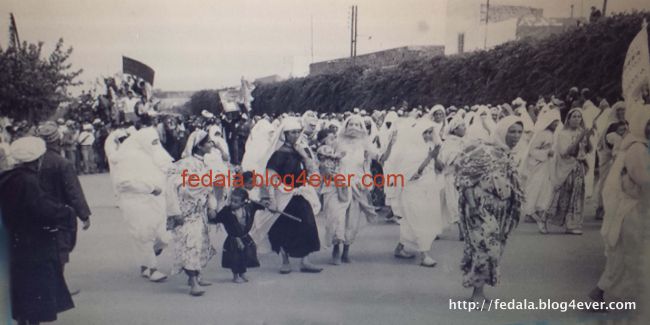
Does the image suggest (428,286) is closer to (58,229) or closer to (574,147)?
(574,147)

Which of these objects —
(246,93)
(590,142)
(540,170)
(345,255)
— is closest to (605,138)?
(590,142)

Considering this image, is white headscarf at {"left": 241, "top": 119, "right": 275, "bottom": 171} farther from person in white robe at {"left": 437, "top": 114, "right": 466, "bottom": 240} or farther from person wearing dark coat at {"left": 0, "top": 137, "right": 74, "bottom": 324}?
person in white robe at {"left": 437, "top": 114, "right": 466, "bottom": 240}

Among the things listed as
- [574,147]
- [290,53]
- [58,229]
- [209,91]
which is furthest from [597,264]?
[58,229]

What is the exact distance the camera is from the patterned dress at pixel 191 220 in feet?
12.8

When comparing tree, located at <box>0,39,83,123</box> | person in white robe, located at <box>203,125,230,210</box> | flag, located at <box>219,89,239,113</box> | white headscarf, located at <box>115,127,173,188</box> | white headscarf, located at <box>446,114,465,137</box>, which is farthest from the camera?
white headscarf, located at <box>446,114,465,137</box>

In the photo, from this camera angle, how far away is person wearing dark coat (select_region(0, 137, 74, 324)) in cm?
358

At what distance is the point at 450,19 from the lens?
14.7 feet

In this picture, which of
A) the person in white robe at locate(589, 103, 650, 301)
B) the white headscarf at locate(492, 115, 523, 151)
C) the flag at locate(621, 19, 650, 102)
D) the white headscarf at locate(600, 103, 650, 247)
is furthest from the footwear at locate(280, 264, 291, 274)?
the flag at locate(621, 19, 650, 102)

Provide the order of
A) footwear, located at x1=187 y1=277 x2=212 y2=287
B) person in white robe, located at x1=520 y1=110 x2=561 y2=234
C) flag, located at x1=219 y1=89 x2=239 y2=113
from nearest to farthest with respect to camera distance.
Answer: footwear, located at x1=187 y1=277 x2=212 y2=287 → flag, located at x1=219 y1=89 x2=239 y2=113 → person in white robe, located at x1=520 y1=110 x2=561 y2=234

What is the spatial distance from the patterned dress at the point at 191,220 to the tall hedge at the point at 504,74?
105cm

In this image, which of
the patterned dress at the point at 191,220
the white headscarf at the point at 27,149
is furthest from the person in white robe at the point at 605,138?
the white headscarf at the point at 27,149

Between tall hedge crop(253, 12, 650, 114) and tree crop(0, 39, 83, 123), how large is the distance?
173 centimetres

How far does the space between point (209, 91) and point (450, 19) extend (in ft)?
6.70

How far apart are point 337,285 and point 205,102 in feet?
5.73
